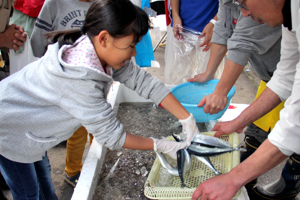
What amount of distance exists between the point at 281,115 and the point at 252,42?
30.4 inches

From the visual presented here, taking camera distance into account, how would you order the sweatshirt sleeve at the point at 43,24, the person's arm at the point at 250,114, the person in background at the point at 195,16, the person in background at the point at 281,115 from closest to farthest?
the person in background at the point at 281,115
the person's arm at the point at 250,114
the sweatshirt sleeve at the point at 43,24
the person in background at the point at 195,16

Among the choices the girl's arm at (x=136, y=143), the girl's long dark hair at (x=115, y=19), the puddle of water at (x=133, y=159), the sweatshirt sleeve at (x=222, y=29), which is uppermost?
the girl's long dark hair at (x=115, y=19)

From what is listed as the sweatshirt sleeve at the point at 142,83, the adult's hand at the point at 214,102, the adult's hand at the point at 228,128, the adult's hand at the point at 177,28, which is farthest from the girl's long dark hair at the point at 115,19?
the adult's hand at the point at 177,28

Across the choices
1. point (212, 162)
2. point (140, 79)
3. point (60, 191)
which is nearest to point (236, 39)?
point (140, 79)

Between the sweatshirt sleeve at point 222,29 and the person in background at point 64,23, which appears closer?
the sweatshirt sleeve at point 222,29

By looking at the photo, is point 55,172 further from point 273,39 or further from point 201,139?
point 273,39

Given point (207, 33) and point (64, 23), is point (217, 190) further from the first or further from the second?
point (64, 23)

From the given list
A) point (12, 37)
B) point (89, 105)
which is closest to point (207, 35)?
point (89, 105)

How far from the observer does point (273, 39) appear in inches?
60.5

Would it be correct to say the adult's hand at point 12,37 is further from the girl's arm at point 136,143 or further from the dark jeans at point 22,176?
the girl's arm at point 136,143

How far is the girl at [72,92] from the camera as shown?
43.4 inches

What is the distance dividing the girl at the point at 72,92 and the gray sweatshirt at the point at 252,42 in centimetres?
75

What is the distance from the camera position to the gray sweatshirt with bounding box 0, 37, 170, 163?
1.09m

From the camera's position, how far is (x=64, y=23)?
212 centimetres
